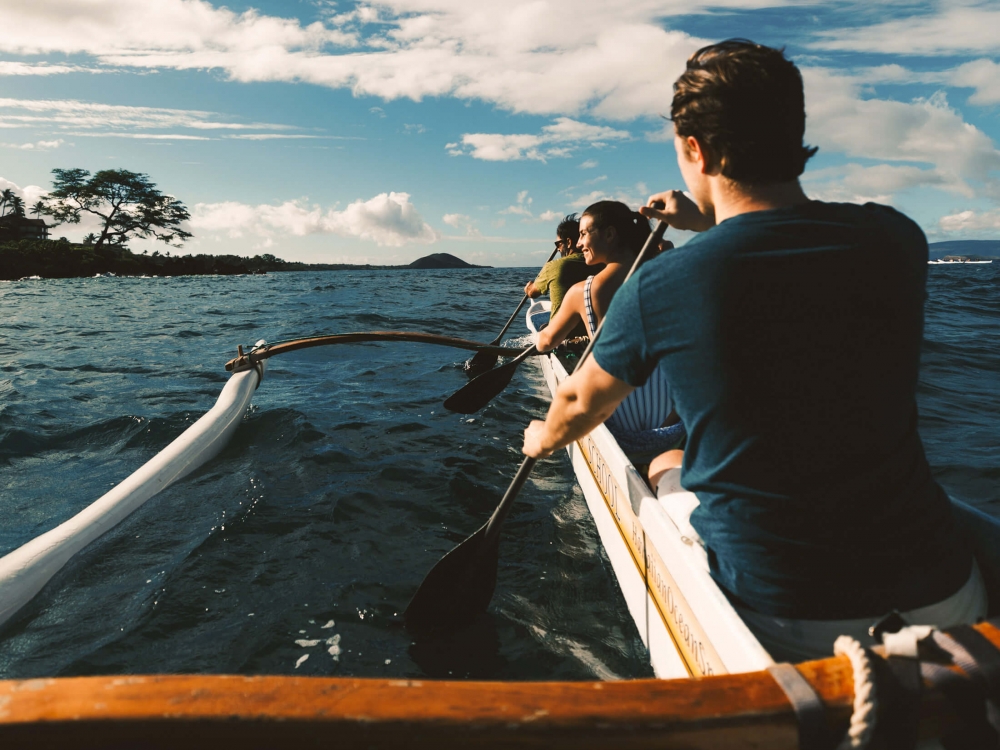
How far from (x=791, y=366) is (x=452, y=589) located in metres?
2.18

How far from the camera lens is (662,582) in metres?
2.39

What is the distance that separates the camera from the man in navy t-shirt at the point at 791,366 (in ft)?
4.31

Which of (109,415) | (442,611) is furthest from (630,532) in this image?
(109,415)

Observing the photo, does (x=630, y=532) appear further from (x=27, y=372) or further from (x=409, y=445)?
(x=27, y=372)

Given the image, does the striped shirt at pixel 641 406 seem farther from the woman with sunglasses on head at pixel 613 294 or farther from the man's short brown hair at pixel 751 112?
the man's short brown hair at pixel 751 112

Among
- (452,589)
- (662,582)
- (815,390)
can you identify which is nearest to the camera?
(815,390)

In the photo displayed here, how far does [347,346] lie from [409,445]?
653 centimetres

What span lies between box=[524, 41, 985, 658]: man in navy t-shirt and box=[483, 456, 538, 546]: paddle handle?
123 cm

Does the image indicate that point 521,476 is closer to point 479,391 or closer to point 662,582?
point 662,582

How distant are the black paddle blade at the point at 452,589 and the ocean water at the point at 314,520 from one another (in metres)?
0.10

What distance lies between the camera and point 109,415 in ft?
22.3

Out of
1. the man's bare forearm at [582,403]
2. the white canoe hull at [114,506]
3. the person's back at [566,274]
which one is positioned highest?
the person's back at [566,274]

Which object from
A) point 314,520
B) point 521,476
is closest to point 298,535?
point 314,520

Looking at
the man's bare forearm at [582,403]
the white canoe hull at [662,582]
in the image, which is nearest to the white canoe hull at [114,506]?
the man's bare forearm at [582,403]
